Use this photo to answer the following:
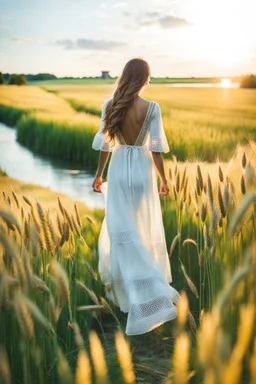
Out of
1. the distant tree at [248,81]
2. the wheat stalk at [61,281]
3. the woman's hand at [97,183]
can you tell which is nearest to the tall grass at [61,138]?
the woman's hand at [97,183]

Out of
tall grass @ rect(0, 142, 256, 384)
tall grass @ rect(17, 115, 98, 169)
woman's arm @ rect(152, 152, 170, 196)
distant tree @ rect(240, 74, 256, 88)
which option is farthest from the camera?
distant tree @ rect(240, 74, 256, 88)

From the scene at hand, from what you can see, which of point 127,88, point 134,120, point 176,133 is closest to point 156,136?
point 134,120

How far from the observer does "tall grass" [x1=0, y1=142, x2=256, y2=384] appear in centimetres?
82

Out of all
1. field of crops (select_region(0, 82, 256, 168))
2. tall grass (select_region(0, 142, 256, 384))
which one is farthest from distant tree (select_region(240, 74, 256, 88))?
tall grass (select_region(0, 142, 256, 384))

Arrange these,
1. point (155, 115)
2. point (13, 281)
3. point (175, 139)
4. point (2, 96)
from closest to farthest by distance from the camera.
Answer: point (13, 281) < point (155, 115) < point (175, 139) < point (2, 96)

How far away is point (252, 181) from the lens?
1894 millimetres

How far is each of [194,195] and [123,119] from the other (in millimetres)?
569

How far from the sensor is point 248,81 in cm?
1769

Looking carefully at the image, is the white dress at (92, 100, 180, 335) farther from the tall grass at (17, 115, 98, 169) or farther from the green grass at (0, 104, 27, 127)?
the green grass at (0, 104, 27, 127)

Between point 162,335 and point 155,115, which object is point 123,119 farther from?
point 162,335

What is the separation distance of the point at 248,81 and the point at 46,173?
11.1 meters

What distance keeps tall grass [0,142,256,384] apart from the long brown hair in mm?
410

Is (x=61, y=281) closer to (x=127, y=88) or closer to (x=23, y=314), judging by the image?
(x=23, y=314)

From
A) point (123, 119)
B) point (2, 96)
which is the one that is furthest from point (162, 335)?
point (2, 96)
